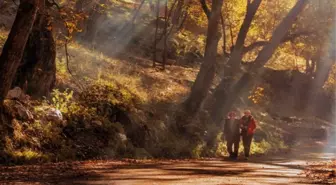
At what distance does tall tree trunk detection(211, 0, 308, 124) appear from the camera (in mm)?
22703

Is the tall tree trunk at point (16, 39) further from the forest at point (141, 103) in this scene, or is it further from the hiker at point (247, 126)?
the hiker at point (247, 126)

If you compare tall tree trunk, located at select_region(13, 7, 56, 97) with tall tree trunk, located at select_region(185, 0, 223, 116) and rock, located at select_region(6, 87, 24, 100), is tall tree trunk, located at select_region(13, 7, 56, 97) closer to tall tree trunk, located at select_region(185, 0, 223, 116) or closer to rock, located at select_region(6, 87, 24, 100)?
rock, located at select_region(6, 87, 24, 100)

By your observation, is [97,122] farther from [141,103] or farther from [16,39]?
[16,39]

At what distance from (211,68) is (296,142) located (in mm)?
12807

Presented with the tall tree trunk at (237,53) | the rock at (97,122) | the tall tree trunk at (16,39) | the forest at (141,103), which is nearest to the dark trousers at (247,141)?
the forest at (141,103)

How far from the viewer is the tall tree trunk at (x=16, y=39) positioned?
11.6 meters

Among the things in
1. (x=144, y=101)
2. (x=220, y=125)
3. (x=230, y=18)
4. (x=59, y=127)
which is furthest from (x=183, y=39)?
(x=59, y=127)

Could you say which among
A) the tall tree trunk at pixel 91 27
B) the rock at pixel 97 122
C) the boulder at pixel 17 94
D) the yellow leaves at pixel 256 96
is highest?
the tall tree trunk at pixel 91 27

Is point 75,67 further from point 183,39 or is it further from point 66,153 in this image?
point 183,39

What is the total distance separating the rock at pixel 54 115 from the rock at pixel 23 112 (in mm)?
696

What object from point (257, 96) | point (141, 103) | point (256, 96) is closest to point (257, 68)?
point (141, 103)

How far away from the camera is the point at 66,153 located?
13.3 metres

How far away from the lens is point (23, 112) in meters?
13.2

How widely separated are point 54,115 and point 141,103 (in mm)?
5806
